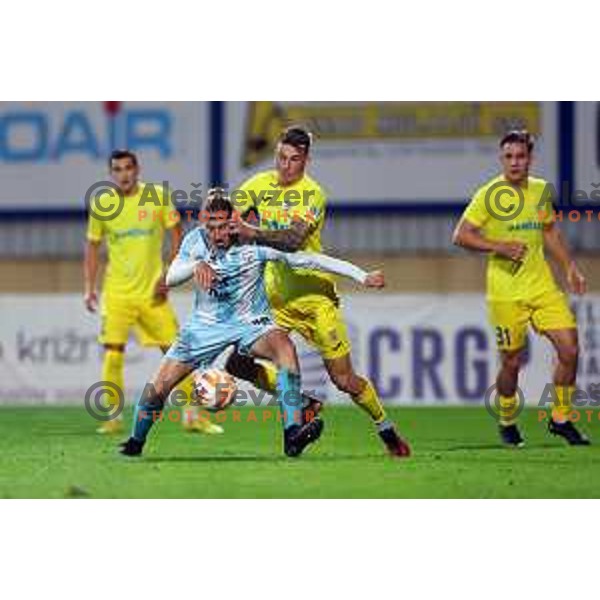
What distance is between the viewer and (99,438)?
447 inches

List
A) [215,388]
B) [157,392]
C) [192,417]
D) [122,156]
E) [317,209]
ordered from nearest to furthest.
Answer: [157,392] < [317,209] < [215,388] < [192,417] < [122,156]

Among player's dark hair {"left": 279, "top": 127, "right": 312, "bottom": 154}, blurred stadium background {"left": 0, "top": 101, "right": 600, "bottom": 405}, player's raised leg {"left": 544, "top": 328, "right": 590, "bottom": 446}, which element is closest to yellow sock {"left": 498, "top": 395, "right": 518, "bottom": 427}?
player's raised leg {"left": 544, "top": 328, "right": 590, "bottom": 446}

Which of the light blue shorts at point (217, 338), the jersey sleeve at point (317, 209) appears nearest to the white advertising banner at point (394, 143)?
the jersey sleeve at point (317, 209)

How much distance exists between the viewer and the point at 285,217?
10156 mm

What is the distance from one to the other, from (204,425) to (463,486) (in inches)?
84.2

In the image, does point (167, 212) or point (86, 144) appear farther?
point (86, 144)

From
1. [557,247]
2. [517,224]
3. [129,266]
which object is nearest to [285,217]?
[517,224]

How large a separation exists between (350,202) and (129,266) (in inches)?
60.5

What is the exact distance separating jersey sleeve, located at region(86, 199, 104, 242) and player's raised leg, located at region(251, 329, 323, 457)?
6.38ft

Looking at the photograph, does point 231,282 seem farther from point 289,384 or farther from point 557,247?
point 557,247

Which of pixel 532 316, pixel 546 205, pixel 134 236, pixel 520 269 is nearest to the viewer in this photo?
pixel 546 205

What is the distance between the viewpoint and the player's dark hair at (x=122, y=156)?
37.3 ft

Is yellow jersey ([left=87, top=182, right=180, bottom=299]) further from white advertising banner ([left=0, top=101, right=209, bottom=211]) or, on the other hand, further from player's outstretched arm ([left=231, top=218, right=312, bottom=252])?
player's outstretched arm ([left=231, top=218, right=312, bottom=252])

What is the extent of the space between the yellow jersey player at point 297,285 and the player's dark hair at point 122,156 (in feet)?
4.23
